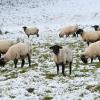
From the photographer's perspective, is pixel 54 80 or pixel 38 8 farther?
pixel 38 8

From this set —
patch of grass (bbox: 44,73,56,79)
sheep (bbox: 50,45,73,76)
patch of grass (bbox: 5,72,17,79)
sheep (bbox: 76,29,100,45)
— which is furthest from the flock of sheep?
sheep (bbox: 76,29,100,45)

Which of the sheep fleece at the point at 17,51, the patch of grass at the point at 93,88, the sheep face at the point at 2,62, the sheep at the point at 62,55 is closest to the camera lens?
the patch of grass at the point at 93,88

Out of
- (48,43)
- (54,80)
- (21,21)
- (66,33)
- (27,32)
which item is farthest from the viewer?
(21,21)

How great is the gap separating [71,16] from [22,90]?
4412cm

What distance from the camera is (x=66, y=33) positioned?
3528 cm

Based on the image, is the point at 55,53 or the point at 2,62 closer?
the point at 55,53

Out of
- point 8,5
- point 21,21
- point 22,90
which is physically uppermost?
point 8,5

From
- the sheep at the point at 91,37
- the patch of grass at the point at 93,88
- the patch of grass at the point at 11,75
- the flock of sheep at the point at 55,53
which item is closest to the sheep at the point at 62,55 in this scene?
the flock of sheep at the point at 55,53

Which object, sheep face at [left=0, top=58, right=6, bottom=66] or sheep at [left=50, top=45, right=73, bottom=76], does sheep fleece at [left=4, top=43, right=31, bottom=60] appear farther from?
sheep at [left=50, top=45, right=73, bottom=76]

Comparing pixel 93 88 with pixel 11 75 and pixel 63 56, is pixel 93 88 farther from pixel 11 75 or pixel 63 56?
pixel 11 75

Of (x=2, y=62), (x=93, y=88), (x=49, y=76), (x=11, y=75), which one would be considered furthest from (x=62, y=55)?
(x=2, y=62)

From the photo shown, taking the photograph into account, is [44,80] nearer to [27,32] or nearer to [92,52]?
[92,52]

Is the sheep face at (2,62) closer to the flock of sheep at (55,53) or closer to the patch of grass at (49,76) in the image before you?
the flock of sheep at (55,53)

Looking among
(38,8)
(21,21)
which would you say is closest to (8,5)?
(38,8)
